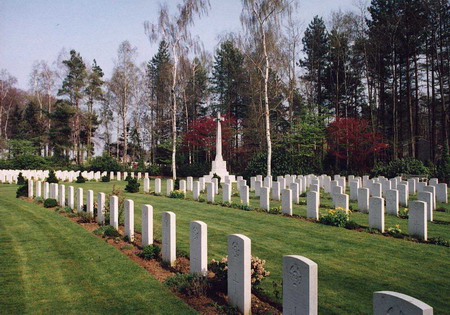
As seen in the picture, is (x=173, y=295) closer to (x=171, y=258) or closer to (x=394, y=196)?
(x=171, y=258)

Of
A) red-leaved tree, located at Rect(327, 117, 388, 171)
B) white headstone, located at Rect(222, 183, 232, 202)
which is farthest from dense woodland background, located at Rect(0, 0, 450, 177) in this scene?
white headstone, located at Rect(222, 183, 232, 202)

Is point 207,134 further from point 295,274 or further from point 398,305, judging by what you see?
point 398,305

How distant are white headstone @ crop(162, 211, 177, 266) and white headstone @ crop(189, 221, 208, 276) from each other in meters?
0.98

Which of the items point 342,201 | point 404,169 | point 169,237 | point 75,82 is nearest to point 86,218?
point 169,237

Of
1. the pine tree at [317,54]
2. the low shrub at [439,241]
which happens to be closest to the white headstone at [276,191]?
the low shrub at [439,241]

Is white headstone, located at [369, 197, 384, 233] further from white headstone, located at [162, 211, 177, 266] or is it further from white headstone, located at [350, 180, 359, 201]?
white headstone, located at [350, 180, 359, 201]

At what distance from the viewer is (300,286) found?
336 centimetres

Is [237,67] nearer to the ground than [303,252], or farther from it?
farther from it

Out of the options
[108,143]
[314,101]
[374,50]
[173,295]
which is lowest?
[173,295]

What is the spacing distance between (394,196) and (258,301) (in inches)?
316

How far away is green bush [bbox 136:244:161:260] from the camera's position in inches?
274

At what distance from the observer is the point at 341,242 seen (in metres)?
7.89

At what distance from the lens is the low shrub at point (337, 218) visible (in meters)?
9.67

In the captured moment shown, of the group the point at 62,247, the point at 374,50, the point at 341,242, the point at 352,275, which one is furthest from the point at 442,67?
the point at 62,247
